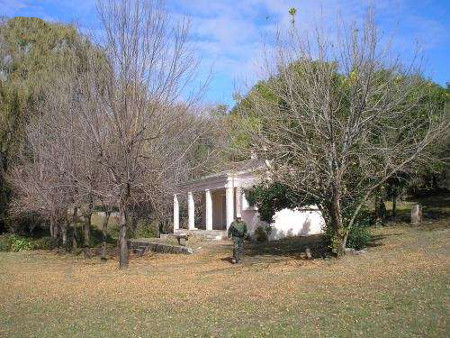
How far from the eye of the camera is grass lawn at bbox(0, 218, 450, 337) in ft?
23.9

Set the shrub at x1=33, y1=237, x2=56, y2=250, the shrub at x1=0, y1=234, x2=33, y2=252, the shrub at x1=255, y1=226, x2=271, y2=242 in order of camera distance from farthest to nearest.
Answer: the shrub at x1=33, y1=237, x2=56, y2=250
the shrub at x1=0, y1=234, x2=33, y2=252
the shrub at x1=255, y1=226, x2=271, y2=242

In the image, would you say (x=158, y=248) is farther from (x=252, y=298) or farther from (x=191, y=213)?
(x=252, y=298)

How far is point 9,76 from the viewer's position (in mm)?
30203

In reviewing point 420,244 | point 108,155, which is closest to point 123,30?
point 108,155

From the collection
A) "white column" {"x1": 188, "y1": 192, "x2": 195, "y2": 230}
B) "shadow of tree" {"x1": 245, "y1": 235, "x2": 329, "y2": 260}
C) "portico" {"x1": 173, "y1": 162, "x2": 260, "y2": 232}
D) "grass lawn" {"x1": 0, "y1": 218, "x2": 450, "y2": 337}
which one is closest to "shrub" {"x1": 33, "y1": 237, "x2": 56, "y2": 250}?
"portico" {"x1": 173, "y1": 162, "x2": 260, "y2": 232}

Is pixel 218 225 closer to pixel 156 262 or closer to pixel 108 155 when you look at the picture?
pixel 156 262

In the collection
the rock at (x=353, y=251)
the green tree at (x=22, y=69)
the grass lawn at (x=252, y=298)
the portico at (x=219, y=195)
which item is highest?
the green tree at (x=22, y=69)

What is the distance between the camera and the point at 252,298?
374 inches

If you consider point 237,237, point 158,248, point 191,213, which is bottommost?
point 158,248

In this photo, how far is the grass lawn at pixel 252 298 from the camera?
727cm

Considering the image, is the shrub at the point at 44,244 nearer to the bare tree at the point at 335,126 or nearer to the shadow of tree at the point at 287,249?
the shadow of tree at the point at 287,249

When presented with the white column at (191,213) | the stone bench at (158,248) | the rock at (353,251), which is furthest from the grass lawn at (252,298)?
the white column at (191,213)

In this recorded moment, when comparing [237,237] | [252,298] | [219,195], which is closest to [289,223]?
[237,237]

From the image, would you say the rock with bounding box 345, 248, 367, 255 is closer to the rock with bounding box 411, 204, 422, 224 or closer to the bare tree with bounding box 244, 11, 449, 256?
the bare tree with bounding box 244, 11, 449, 256
